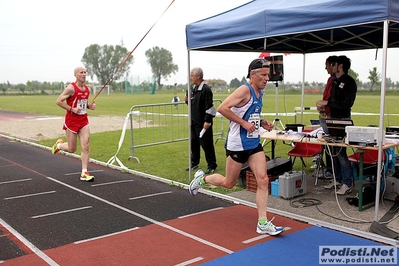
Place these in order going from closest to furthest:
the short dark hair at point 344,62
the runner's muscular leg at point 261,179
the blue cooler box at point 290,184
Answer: the runner's muscular leg at point 261,179 → the blue cooler box at point 290,184 → the short dark hair at point 344,62

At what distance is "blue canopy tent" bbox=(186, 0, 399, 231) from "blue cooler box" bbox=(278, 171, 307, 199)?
146 cm

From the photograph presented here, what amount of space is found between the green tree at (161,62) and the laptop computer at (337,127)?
365 feet

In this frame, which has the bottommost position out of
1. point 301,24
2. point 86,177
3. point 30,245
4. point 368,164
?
point 30,245

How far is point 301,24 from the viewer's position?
15.6 ft

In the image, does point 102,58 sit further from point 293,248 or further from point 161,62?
point 293,248

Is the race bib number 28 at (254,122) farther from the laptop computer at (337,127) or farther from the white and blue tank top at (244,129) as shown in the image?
the laptop computer at (337,127)

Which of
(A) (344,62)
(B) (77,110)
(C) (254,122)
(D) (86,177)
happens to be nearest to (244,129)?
(C) (254,122)

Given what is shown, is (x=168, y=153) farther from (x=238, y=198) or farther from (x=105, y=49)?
(x=105, y=49)

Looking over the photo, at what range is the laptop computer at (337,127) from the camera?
5336 millimetres

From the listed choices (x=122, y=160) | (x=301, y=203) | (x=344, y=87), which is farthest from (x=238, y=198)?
(x=122, y=160)

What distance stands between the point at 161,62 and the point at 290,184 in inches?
4453

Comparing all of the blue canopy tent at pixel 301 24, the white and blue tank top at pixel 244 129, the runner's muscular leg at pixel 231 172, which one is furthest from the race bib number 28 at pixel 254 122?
the blue canopy tent at pixel 301 24

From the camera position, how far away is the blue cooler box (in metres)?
5.85

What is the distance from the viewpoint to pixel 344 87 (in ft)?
19.6
